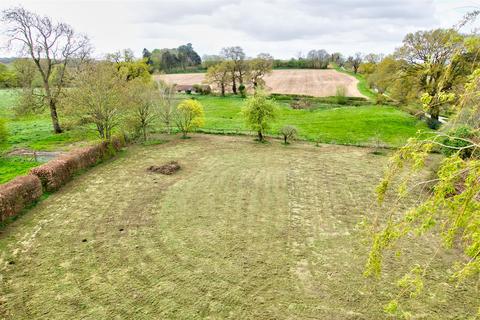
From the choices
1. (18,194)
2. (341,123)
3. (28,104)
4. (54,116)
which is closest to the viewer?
(18,194)

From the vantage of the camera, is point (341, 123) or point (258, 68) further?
point (258, 68)

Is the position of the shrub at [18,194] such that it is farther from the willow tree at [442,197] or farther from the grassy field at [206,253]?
the willow tree at [442,197]

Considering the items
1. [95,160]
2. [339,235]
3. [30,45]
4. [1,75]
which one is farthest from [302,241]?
[1,75]

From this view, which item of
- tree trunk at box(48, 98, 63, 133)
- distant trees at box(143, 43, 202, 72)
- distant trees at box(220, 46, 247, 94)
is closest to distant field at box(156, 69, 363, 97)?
distant trees at box(220, 46, 247, 94)

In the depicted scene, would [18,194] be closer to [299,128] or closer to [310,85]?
[299,128]

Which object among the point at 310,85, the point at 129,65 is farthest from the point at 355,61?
the point at 129,65

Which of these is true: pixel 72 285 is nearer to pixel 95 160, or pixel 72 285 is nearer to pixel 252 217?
pixel 252 217
